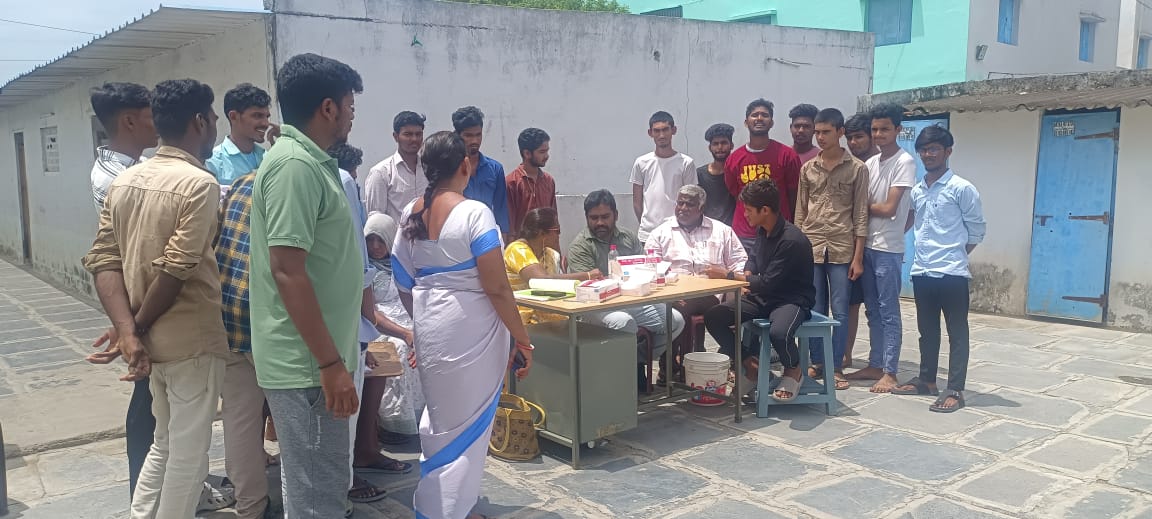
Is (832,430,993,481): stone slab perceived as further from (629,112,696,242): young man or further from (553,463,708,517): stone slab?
(629,112,696,242): young man

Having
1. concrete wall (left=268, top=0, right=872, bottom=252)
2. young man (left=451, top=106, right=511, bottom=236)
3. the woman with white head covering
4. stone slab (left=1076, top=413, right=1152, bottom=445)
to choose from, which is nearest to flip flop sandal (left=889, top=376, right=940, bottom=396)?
stone slab (left=1076, top=413, right=1152, bottom=445)

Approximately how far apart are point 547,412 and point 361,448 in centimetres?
98

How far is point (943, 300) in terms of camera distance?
5168mm

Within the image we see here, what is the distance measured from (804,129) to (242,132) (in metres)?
4.00

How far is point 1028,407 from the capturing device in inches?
203

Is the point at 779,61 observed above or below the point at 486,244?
above

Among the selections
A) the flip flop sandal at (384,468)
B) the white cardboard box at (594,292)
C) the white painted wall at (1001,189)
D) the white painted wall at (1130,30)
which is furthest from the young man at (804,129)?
the white painted wall at (1130,30)

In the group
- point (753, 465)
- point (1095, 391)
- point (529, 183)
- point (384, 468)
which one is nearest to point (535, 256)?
point (529, 183)

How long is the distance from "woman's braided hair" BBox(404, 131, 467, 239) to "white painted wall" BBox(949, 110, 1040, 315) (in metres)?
7.30

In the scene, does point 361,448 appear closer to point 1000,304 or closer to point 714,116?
point 714,116

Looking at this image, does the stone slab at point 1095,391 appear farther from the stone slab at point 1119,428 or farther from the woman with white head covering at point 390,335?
the woman with white head covering at point 390,335

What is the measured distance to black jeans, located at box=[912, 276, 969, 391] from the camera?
5109 mm

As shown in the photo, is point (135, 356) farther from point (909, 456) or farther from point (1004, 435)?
point (1004, 435)

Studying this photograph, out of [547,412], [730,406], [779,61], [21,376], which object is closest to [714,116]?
[779,61]
